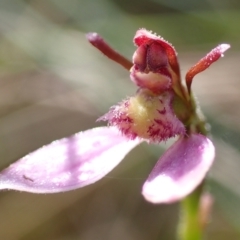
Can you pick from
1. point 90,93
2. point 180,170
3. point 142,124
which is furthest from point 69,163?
point 90,93

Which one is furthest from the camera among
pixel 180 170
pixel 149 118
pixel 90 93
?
pixel 90 93

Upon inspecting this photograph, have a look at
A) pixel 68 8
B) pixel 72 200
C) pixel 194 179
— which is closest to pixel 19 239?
pixel 72 200

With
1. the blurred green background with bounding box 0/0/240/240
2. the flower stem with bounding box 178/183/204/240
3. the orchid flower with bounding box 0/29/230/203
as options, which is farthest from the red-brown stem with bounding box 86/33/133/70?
the blurred green background with bounding box 0/0/240/240

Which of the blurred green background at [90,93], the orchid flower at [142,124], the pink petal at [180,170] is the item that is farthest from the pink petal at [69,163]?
the blurred green background at [90,93]

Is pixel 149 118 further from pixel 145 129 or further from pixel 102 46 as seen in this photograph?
pixel 102 46

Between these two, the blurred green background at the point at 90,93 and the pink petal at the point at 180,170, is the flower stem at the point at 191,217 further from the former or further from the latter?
the blurred green background at the point at 90,93
